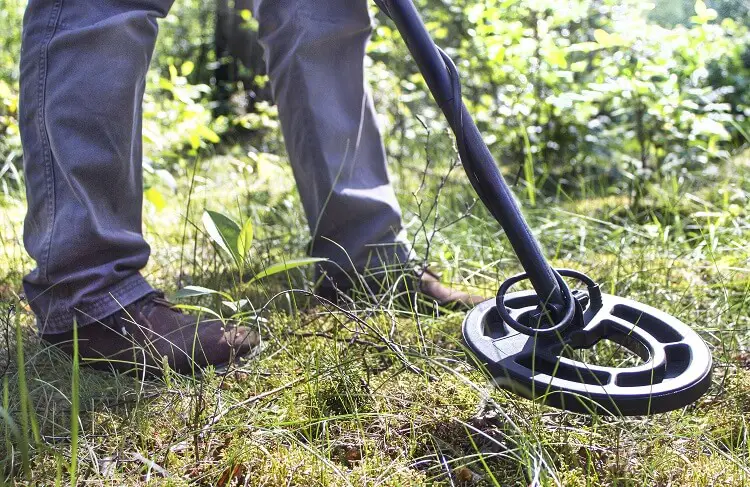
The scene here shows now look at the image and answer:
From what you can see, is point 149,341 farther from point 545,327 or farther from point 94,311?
point 545,327

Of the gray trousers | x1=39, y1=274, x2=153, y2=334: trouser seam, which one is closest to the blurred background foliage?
the gray trousers

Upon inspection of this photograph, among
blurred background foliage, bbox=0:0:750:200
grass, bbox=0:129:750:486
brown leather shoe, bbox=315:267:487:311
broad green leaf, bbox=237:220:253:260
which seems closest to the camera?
grass, bbox=0:129:750:486

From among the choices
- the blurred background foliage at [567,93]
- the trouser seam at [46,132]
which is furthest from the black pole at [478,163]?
the blurred background foliage at [567,93]

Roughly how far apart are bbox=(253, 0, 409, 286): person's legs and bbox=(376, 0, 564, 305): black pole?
1.65ft

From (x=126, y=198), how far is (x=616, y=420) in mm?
1019

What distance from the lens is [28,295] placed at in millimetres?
1477

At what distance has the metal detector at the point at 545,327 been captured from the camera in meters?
1.11

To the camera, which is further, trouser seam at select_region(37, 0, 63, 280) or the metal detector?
trouser seam at select_region(37, 0, 63, 280)

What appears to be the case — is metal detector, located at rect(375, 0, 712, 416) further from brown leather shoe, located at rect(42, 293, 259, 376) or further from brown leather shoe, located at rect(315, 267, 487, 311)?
brown leather shoe, located at rect(42, 293, 259, 376)

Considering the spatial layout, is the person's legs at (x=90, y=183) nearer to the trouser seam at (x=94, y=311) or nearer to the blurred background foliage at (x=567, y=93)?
the trouser seam at (x=94, y=311)

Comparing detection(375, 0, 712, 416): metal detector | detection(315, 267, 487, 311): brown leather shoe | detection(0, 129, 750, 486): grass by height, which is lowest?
detection(315, 267, 487, 311): brown leather shoe

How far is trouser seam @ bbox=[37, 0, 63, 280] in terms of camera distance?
1.38 meters

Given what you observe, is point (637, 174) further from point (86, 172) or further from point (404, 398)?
point (86, 172)

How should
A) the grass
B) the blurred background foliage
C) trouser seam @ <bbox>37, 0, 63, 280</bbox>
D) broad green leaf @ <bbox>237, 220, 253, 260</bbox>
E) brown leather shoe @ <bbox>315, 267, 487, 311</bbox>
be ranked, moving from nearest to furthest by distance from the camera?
the grass
broad green leaf @ <bbox>237, 220, 253, 260</bbox>
trouser seam @ <bbox>37, 0, 63, 280</bbox>
brown leather shoe @ <bbox>315, 267, 487, 311</bbox>
the blurred background foliage
